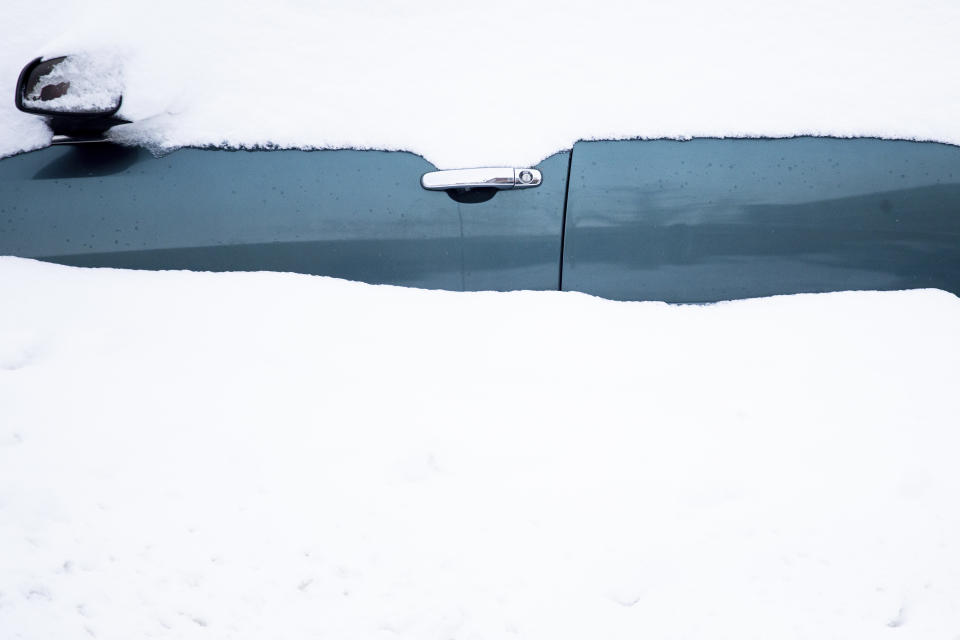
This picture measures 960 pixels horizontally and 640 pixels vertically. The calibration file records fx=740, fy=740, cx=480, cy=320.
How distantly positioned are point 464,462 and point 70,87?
143 centimetres

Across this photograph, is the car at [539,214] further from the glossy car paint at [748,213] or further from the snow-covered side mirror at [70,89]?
the snow-covered side mirror at [70,89]

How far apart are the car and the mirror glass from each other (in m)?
0.15

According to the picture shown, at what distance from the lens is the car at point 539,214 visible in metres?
2.08

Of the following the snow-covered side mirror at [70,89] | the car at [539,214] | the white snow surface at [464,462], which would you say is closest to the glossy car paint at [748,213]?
the car at [539,214]

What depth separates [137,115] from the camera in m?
2.01

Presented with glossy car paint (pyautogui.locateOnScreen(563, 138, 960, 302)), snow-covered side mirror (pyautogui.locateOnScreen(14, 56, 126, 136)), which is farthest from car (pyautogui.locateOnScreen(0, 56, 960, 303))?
snow-covered side mirror (pyautogui.locateOnScreen(14, 56, 126, 136))

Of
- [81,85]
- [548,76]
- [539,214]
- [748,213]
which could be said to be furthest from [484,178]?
[81,85]

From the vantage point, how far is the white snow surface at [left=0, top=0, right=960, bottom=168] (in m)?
2.07

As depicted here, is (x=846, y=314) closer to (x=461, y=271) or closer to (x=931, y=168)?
(x=931, y=168)

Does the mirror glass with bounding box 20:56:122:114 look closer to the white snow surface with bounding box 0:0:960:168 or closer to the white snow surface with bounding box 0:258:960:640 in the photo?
the white snow surface with bounding box 0:0:960:168

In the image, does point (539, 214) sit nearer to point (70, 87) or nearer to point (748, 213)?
point (748, 213)

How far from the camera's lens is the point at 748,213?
209cm

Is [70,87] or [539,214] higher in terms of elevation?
[70,87]

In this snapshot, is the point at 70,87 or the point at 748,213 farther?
the point at 748,213
